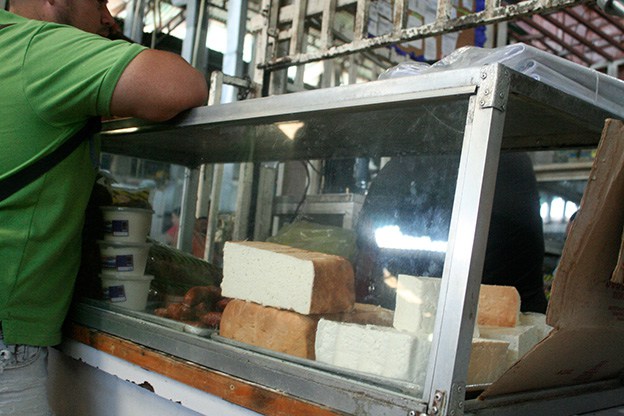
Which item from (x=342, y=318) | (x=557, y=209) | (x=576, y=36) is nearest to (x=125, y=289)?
(x=342, y=318)

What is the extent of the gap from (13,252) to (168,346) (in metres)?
0.42

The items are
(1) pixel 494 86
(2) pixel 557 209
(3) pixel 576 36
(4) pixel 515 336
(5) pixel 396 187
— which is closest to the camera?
(1) pixel 494 86

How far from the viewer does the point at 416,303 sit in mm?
922

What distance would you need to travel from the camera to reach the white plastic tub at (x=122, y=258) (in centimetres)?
155

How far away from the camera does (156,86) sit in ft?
3.89

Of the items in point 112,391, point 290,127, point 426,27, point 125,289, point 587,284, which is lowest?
point 112,391

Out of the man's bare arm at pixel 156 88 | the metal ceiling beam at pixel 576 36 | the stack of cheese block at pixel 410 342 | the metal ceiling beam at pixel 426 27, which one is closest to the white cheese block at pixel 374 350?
the stack of cheese block at pixel 410 342

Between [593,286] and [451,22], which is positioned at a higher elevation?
[451,22]

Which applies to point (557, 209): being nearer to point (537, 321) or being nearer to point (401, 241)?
point (537, 321)

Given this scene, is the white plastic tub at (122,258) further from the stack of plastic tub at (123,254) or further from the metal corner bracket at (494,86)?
the metal corner bracket at (494,86)

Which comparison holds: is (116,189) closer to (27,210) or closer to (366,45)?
(27,210)

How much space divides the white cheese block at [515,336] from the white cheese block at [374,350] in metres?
0.18

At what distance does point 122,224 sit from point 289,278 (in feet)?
2.18

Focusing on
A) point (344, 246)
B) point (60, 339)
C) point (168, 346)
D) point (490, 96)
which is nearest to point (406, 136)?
point (344, 246)
